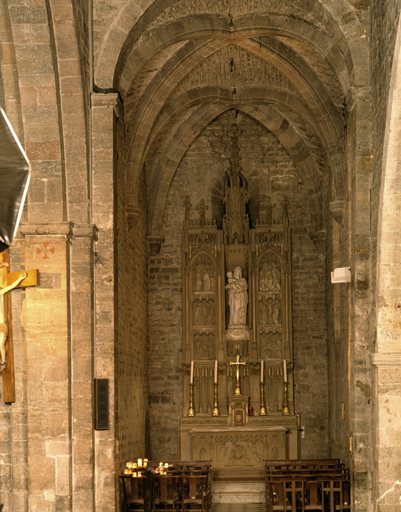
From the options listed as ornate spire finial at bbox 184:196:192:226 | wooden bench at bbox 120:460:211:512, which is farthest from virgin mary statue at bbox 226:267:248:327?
wooden bench at bbox 120:460:211:512

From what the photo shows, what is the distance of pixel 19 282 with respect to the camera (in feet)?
31.5

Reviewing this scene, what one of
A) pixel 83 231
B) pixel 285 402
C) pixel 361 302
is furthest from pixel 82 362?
pixel 285 402

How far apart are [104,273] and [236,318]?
588 cm

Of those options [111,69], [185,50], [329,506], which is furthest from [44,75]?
[329,506]

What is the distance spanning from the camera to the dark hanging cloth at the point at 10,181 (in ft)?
12.8

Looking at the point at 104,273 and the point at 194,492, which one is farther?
the point at 194,492

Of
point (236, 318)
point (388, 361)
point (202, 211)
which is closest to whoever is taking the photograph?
point (388, 361)

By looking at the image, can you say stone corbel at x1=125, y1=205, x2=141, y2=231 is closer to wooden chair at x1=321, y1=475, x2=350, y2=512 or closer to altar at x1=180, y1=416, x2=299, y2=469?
altar at x1=180, y1=416, x2=299, y2=469

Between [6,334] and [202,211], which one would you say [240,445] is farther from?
[6,334]

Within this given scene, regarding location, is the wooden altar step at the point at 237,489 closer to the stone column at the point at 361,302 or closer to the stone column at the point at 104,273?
the stone column at the point at 104,273

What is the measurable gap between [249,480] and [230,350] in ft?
9.63

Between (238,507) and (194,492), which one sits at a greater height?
(194,492)

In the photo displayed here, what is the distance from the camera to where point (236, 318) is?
16547 mm

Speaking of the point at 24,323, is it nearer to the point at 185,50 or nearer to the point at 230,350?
the point at 185,50
